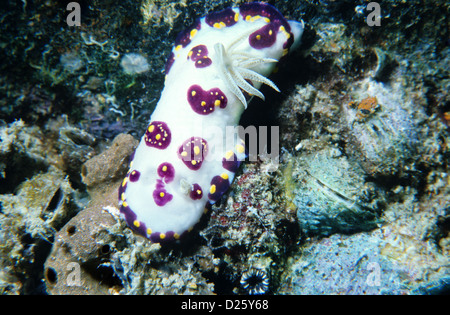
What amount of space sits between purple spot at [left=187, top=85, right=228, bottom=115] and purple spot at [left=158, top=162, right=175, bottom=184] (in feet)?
2.52

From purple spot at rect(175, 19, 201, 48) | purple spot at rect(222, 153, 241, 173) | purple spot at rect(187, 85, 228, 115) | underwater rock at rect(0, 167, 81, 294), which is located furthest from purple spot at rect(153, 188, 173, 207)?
purple spot at rect(175, 19, 201, 48)

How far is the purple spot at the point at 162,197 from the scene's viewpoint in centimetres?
306

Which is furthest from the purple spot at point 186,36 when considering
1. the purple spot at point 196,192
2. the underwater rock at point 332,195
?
the underwater rock at point 332,195

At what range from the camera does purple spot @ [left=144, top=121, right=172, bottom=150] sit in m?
3.12

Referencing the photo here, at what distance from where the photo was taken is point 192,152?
306cm

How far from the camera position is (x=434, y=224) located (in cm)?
278

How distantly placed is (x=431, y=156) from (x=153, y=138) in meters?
3.28

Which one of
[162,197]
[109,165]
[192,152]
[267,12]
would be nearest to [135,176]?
[162,197]

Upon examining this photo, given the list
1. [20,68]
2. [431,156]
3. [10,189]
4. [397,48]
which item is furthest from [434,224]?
[20,68]

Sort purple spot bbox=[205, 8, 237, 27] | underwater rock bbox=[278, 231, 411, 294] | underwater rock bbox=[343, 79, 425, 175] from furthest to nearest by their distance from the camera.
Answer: purple spot bbox=[205, 8, 237, 27] → underwater rock bbox=[343, 79, 425, 175] → underwater rock bbox=[278, 231, 411, 294]

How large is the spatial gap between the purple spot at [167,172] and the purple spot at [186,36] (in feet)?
5.78

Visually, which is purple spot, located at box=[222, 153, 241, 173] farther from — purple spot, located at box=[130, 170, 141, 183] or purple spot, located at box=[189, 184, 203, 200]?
purple spot, located at box=[130, 170, 141, 183]

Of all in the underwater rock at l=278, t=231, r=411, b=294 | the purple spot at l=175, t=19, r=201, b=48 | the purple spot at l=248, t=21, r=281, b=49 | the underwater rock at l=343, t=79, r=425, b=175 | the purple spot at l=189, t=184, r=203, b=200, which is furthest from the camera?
the purple spot at l=175, t=19, r=201, b=48

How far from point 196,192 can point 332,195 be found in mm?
1625
